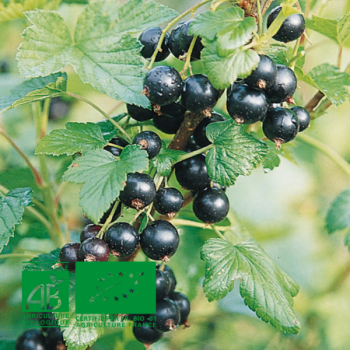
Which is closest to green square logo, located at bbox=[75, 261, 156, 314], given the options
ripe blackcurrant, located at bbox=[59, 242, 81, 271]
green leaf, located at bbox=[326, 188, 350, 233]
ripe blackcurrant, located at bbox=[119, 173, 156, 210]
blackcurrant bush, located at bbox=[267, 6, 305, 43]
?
ripe blackcurrant, located at bbox=[59, 242, 81, 271]

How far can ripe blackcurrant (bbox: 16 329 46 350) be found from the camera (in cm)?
102

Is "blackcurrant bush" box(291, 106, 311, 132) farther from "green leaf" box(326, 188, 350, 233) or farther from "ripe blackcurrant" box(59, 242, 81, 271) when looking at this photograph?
"green leaf" box(326, 188, 350, 233)

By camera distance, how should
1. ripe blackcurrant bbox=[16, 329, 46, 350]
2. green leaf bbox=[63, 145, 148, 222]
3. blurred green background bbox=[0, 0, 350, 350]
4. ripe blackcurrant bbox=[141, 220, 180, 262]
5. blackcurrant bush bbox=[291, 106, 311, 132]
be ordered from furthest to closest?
1. blurred green background bbox=[0, 0, 350, 350]
2. ripe blackcurrant bbox=[16, 329, 46, 350]
3. blackcurrant bush bbox=[291, 106, 311, 132]
4. ripe blackcurrant bbox=[141, 220, 180, 262]
5. green leaf bbox=[63, 145, 148, 222]

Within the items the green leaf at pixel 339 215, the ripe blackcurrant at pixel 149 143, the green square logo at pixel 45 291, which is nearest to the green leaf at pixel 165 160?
the ripe blackcurrant at pixel 149 143

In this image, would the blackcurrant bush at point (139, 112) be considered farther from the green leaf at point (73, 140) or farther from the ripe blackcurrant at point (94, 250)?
the ripe blackcurrant at point (94, 250)

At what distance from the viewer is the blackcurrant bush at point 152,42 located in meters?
0.84

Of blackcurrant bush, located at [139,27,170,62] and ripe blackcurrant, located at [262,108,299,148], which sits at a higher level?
ripe blackcurrant, located at [262,108,299,148]

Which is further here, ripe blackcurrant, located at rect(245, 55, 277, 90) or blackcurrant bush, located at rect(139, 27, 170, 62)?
blackcurrant bush, located at rect(139, 27, 170, 62)

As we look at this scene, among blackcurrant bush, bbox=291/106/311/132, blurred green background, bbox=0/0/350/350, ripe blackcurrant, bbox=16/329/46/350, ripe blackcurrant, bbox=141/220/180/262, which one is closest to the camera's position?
ripe blackcurrant, bbox=141/220/180/262

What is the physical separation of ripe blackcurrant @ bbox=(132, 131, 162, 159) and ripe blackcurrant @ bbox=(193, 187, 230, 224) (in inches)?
6.0

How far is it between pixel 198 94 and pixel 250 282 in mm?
386

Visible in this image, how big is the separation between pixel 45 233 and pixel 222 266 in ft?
2.17

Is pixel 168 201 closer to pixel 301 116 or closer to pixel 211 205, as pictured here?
pixel 211 205

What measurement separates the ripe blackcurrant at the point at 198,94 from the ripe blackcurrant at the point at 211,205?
19 centimetres
